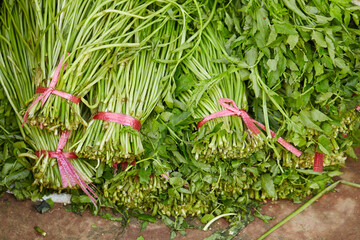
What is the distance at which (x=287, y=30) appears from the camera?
77.2 inches

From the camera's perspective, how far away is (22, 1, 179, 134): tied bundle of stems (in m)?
1.84

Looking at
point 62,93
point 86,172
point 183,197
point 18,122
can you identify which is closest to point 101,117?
point 62,93

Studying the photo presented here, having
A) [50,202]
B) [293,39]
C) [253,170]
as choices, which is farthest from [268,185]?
[50,202]

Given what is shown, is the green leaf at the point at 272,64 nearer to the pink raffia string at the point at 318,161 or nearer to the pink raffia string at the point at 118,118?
the pink raffia string at the point at 318,161

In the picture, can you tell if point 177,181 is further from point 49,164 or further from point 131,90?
point 49,164

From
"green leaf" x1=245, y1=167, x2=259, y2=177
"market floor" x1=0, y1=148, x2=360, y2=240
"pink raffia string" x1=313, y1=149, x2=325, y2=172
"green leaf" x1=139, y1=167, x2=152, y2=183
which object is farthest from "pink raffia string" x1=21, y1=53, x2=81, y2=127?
"pink raffia string" x1=313, y1=149, x2=325, y2=172

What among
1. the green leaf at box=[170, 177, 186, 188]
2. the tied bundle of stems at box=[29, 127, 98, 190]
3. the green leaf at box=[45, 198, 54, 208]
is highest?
the tied bundle of stems at box=[29, 127, 98, 190]

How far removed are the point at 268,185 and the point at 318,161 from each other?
0.35m

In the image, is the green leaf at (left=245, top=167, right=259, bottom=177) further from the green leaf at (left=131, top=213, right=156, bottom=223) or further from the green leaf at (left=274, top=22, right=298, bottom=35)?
the green leaf at (left=274, top=22, right=298, bottom=35)

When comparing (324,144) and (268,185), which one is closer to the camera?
(324,144)

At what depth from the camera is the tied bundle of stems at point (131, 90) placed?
6.14 feet

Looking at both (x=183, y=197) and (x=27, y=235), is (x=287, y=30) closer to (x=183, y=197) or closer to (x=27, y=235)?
(x=183, y=197)

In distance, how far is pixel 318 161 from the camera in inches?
90.6

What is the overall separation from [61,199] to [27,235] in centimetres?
26
